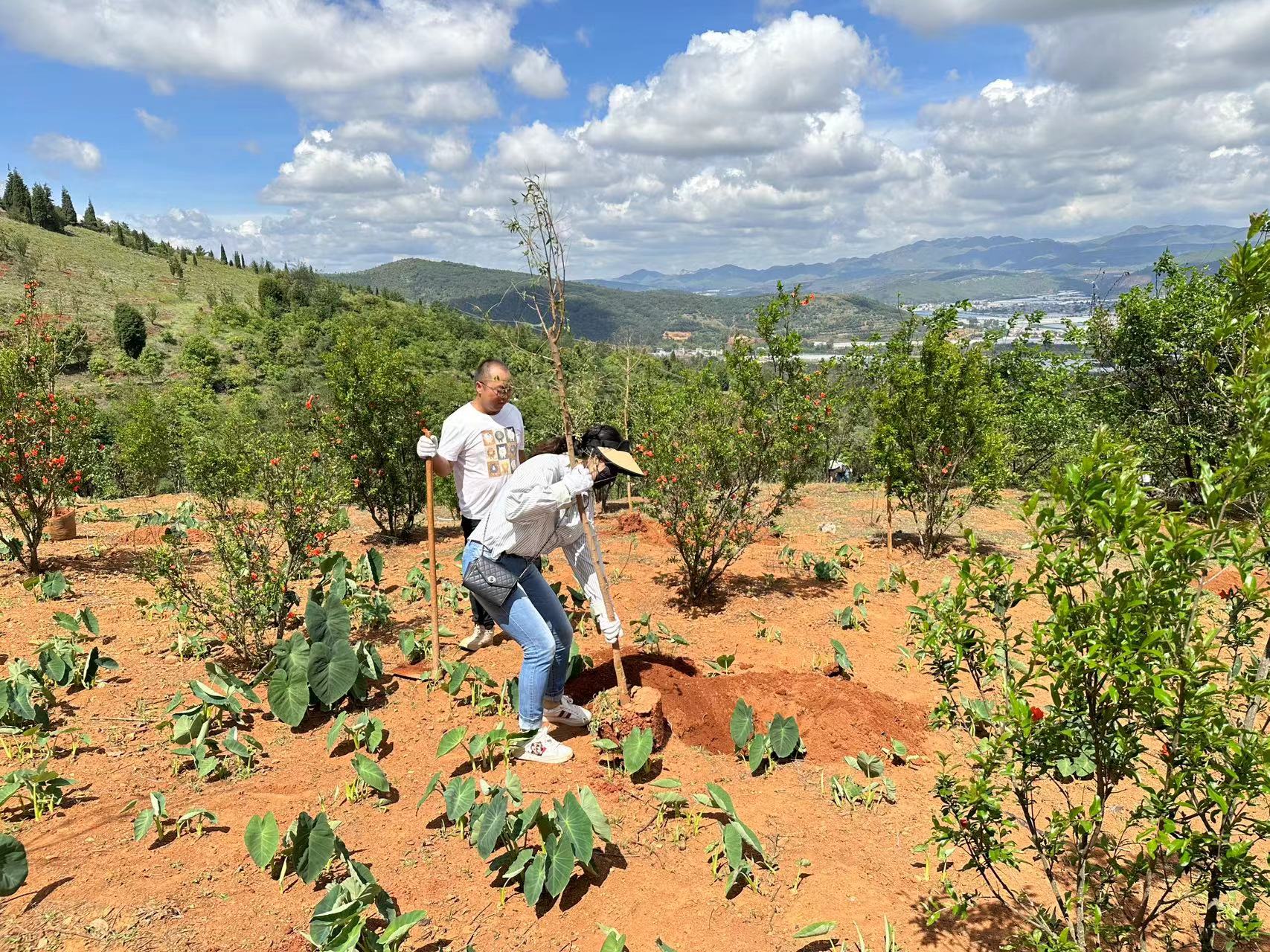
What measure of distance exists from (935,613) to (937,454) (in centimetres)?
779

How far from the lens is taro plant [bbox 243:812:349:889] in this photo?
119 inches

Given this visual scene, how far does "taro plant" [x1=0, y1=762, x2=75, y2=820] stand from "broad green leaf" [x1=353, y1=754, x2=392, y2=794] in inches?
61.3

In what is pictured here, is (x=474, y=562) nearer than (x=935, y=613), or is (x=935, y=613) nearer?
Result: (x=935, y=613)

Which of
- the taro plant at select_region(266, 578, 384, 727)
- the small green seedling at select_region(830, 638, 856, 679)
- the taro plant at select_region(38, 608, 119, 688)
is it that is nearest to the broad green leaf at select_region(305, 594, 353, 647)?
the taro plant at select_region(266, 578, 384, 727)

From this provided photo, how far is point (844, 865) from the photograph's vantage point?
11.0 feet

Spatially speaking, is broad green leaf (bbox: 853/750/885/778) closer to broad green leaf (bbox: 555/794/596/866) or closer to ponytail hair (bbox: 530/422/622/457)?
broad green leaf (bbox: 555/794/596/866)

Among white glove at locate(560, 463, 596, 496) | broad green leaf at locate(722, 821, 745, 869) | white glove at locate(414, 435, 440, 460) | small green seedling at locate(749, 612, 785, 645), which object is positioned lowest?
small green seedling at locate(749, 612, 785, 645)

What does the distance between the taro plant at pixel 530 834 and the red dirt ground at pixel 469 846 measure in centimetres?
12

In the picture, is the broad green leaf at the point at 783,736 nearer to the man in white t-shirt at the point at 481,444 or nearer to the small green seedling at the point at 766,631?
the small green seedling at the point at 766,631

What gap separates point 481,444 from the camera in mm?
4875

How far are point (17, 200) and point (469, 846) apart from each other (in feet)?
278

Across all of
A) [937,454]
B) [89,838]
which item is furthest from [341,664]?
[937,454]

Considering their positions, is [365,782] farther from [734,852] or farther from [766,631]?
[766,631]

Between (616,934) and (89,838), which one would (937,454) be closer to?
(616,934)
